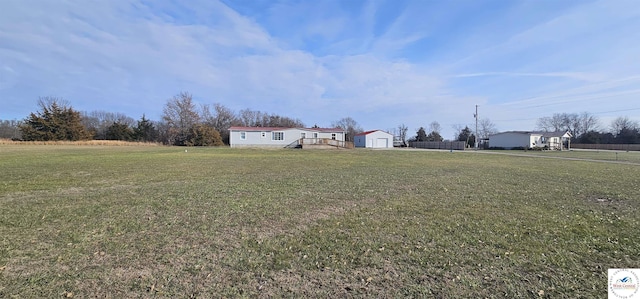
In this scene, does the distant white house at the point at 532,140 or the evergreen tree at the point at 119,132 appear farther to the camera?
the evergreen tree at the point at 119,132

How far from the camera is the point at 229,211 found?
635 cm

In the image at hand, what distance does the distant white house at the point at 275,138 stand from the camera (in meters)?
46.7

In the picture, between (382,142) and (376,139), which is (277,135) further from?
(382,142)

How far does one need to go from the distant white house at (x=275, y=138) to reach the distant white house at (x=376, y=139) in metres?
7.87

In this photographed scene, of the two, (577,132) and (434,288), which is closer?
(434,288)

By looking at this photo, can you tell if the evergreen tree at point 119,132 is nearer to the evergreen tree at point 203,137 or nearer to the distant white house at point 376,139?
the evergreen tree at point 203,137

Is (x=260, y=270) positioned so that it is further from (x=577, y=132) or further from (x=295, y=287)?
(x=577, y=132)

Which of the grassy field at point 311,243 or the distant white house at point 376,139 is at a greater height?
the distant white house at point 376,139

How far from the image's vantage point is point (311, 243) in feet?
14.6

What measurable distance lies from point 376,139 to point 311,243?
52.5m

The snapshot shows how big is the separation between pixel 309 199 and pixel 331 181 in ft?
11.2

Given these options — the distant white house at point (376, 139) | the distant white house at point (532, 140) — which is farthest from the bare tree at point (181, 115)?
the distant white house at point (532, 140)

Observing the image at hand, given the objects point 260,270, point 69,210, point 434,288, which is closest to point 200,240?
point 260,270

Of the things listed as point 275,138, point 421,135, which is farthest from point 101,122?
point 421,135
